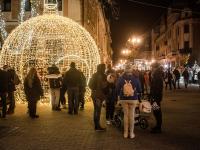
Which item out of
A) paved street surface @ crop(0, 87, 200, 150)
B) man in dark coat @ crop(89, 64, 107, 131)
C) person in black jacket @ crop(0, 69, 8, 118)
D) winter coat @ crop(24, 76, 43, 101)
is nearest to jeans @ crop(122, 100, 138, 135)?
paved street surface @ crop(0, 87, 200, 150)

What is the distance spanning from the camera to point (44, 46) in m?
18.4

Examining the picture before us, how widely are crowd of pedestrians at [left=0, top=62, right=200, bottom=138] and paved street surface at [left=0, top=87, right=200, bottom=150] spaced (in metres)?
0.43

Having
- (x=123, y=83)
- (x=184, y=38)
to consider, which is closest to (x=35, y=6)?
(x=123, y=83)

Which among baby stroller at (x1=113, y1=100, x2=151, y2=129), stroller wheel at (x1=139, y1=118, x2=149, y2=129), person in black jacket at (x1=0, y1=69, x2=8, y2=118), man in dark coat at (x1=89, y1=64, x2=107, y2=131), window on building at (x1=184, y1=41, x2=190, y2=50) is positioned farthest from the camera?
window on building at (x1=184, y1=41, x2=190, y2=50)

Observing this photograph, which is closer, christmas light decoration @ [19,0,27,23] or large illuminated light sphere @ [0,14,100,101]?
large illuminated light sphere @ [0,14,100,101]

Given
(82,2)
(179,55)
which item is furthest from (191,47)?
(82,2)

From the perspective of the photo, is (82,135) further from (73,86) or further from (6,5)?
(6,5)

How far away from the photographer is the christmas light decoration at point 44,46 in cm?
Answer: 1833

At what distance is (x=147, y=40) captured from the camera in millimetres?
144125

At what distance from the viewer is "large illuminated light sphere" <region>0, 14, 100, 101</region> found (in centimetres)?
1833

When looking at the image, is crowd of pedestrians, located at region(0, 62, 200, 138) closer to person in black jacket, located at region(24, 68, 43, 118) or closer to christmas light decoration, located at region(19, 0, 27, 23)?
person in black jacket, located at region(24, 68, 43, 118)

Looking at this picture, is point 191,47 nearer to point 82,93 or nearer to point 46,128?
point 82,93

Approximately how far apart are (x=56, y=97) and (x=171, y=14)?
74.5 m

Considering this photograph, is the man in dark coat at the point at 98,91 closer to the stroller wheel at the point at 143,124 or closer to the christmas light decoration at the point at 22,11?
the stroller wheel at the point at 143,124
